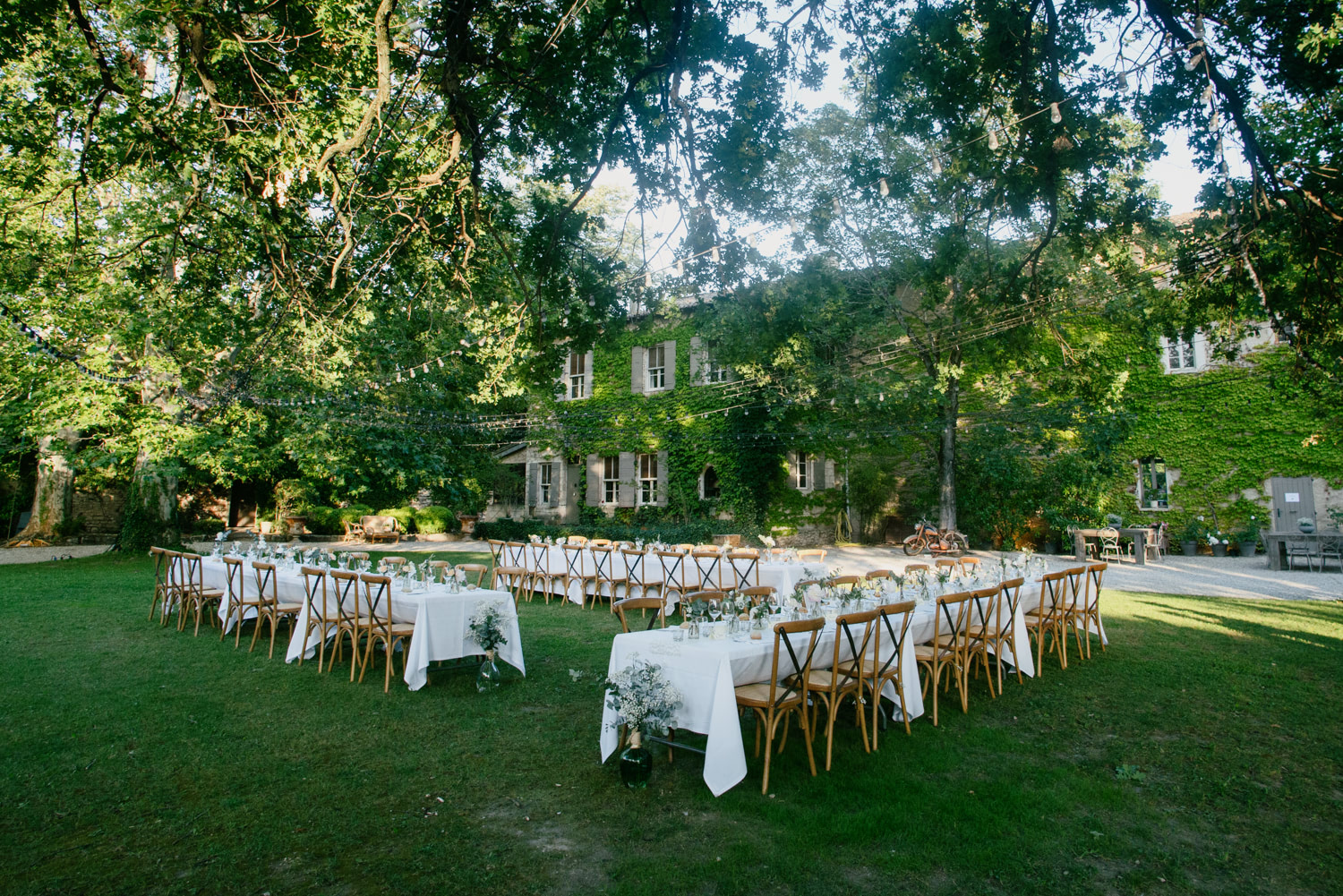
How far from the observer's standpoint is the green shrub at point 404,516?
2272 cm

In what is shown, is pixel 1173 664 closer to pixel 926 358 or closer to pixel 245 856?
pixel 245 856

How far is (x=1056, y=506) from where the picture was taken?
59.1ft

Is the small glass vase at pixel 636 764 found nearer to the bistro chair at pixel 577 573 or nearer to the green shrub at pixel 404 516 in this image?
the bistro chair at pixel 577 573

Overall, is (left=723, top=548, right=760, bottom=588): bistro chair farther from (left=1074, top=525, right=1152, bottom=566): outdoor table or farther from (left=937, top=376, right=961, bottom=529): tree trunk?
(left=937, top=376, right=961, bottom=529): tree trunk

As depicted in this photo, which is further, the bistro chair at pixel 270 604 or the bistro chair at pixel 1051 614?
the bistro chair at pixel 270 604

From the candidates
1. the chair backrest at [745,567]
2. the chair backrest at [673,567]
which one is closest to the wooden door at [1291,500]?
the chair backrest at [745,567]

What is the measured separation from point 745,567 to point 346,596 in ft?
16.4

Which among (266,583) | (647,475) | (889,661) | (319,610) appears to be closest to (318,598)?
(319,610)

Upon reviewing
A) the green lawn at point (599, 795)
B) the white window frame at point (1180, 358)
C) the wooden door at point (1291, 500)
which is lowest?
the green lawn at point (599, 795)

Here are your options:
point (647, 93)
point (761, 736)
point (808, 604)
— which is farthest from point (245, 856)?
point (647, 93)

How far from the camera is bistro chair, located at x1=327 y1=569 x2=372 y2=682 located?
6340 millimetres

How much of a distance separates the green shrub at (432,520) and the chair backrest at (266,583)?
49.9 feet

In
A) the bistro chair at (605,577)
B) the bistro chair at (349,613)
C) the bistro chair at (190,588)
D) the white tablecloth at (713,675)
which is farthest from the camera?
the bistro chair at (605,577)

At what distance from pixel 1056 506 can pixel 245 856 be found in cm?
1876
